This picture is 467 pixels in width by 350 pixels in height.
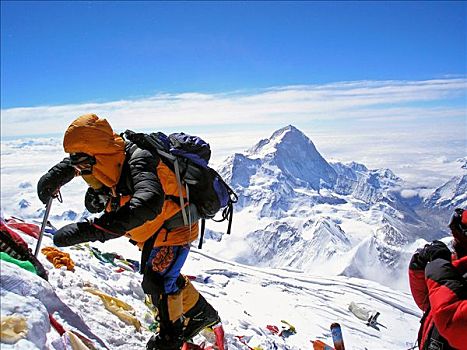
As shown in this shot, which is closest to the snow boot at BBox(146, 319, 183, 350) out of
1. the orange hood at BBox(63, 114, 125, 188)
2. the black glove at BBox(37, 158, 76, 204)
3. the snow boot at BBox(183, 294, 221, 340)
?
the snow boot at BBox(183, 294, 221, 340)

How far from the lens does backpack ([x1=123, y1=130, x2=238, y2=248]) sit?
4418mm

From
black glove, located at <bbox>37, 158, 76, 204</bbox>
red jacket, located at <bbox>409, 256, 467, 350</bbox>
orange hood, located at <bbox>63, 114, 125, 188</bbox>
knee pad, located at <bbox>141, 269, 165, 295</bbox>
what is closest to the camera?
red jacket, located at <bbox>409, 256, 467, 350</bbox>

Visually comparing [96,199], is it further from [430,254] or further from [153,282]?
A: [430,254]

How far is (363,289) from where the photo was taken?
4675 centimetres

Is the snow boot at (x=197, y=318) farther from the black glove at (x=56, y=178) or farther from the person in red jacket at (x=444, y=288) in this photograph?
the person in red jacket at (x=444, y=288)

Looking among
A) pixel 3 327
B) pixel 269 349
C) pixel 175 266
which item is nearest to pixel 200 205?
pixel 175 266

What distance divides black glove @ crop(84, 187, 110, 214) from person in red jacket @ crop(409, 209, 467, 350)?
3198 mm

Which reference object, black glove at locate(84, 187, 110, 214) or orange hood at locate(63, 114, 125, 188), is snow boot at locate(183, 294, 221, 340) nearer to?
black glove at locate(84, 187, 110, 214)

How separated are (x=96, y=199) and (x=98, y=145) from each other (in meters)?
0.85

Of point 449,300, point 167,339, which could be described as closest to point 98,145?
point 167,339

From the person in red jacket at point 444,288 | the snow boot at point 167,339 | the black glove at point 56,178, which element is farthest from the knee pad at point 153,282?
the person in red jacket at point 444,288

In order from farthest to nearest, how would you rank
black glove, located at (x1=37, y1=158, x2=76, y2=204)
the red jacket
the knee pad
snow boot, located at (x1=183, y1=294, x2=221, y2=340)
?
snow boot, located at (x1=183, y1=294, x2=221, y2=340), black glove, located at (x1=37, y1=158, x2=76, y2=204), the knee pad, the red jacket

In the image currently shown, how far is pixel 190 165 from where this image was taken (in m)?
4.60

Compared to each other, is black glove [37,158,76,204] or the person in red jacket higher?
black glove [37,158,76,204]
